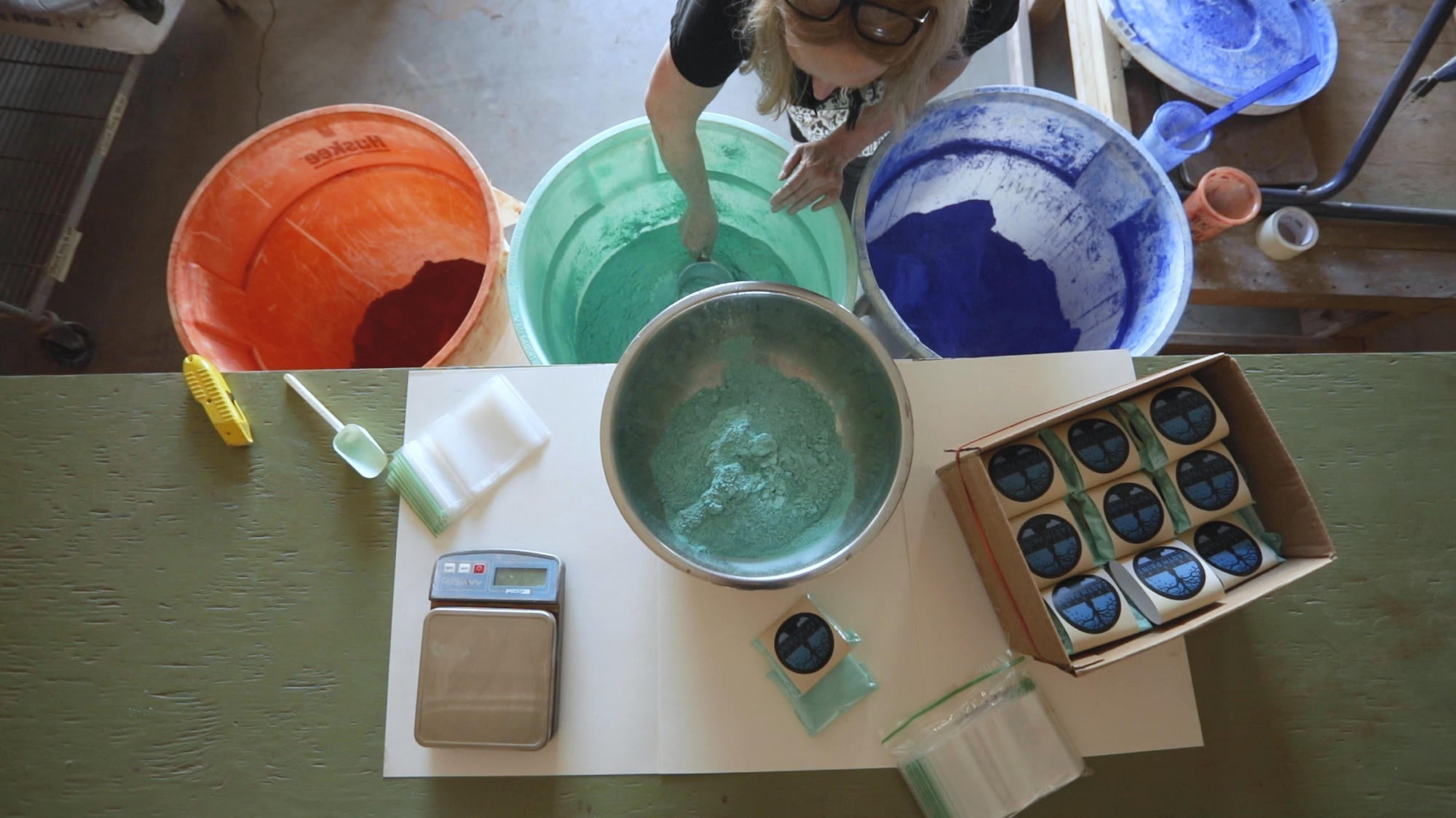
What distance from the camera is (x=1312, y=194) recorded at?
1.10 meters

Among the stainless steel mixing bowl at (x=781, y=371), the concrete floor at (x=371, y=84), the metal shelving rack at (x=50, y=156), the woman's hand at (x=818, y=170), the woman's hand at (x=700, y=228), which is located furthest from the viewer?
the concrete floor at (x=371, y=84)

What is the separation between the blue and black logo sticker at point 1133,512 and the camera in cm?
68

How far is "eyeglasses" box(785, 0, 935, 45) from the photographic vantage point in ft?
2.17

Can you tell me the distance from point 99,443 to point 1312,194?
68.0 inches

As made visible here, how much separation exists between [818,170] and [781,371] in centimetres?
34

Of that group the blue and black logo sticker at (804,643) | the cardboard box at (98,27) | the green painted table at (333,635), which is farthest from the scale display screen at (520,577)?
the cardboard box at (98,27)

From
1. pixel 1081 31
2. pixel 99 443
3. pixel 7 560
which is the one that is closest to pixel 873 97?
pixel 1081 31

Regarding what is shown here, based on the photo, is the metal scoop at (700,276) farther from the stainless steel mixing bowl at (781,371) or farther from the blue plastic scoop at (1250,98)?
the blue plastic scoop at (1250,98)

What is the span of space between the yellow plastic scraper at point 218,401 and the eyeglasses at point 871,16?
735mm

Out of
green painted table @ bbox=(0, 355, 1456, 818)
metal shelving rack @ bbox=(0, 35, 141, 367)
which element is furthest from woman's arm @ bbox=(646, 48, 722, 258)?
metal shelving rack @ bbox=(0, 35, 141, 367)

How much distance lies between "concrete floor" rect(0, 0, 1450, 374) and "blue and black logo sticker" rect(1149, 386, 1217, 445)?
1.03 meters

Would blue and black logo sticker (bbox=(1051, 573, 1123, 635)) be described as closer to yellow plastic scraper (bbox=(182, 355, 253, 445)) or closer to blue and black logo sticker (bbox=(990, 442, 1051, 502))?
blue and black logo sticker (bbox=(990, 442, 1051, 502))

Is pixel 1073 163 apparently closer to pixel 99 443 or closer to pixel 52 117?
pixel 99 443

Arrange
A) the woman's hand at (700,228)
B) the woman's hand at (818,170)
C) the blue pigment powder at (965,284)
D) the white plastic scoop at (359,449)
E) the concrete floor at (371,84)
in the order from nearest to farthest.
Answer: the white plastic scoop at (359,449) < the woman's hand at (818,170) < the woman's hand at (700,228) < the blue pigment powder at (965,284) < the concrete floor at (371,84)
